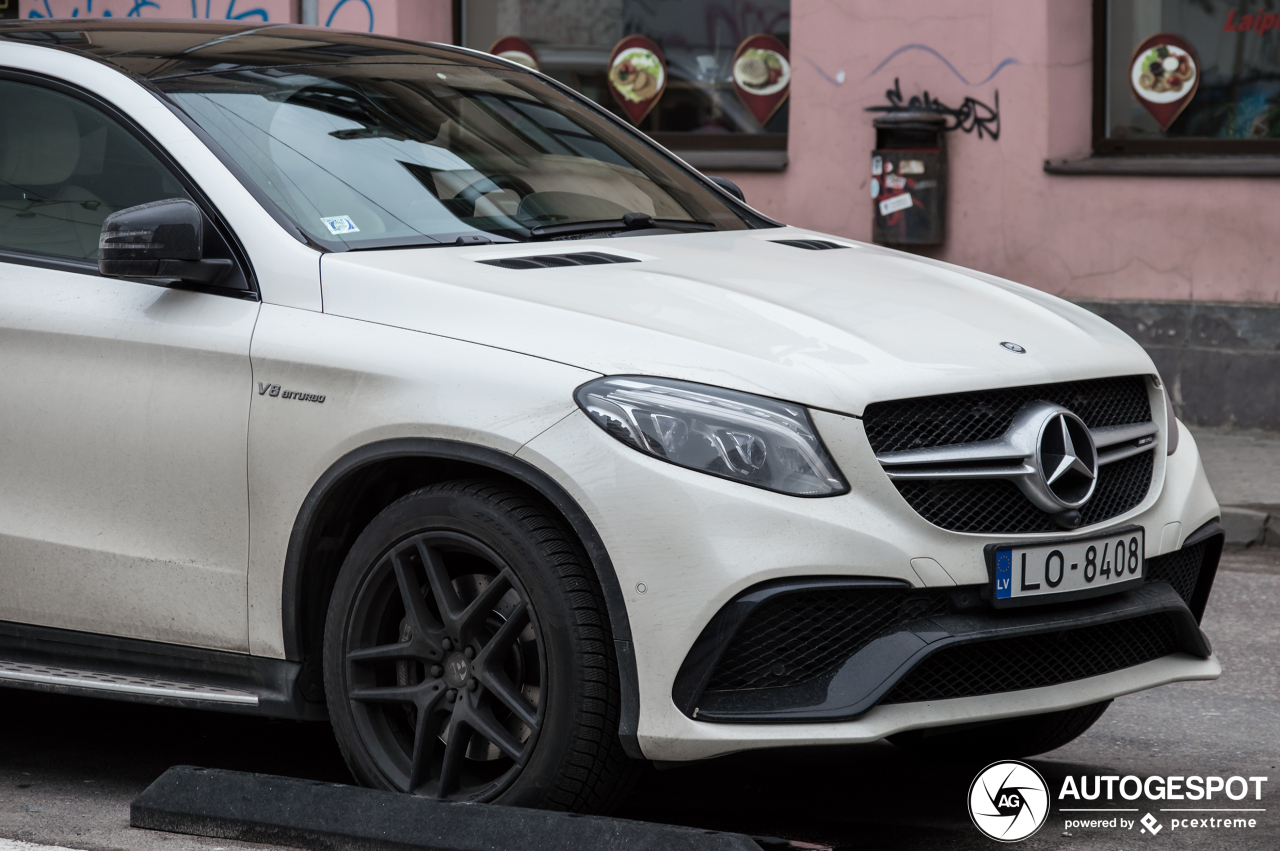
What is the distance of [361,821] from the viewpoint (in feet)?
12.3

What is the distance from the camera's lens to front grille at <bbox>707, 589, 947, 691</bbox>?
3.45 meters

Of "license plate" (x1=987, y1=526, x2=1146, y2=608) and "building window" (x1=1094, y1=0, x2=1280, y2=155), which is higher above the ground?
"building window" (x1=1094, y1=0, x2=1280, y2=155)

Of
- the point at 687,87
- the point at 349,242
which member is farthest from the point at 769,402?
the point at 687,87

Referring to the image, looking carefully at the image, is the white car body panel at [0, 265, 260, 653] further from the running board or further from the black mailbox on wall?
the black mailbox on wall

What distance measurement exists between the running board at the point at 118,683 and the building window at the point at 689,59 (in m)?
7.94

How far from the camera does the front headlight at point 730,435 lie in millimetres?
3432

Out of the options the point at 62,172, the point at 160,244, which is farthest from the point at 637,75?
the point at 160,244

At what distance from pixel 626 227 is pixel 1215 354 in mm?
6410

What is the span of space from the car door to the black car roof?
0.22 metres

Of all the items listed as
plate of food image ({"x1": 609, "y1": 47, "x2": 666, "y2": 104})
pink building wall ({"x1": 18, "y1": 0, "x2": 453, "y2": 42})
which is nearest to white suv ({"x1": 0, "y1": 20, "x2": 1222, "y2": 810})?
plate of food image ({"x1": 609, "y1": 47, "x2": 666, "y2": 104})

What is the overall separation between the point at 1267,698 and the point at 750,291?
2434 mm

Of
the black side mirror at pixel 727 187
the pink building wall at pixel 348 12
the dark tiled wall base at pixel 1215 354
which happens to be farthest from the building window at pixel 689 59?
the black side mirror at pixel 727 187

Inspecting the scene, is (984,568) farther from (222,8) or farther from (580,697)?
(222,8)

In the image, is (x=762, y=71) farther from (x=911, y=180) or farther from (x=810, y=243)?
(x=810, y=243)
